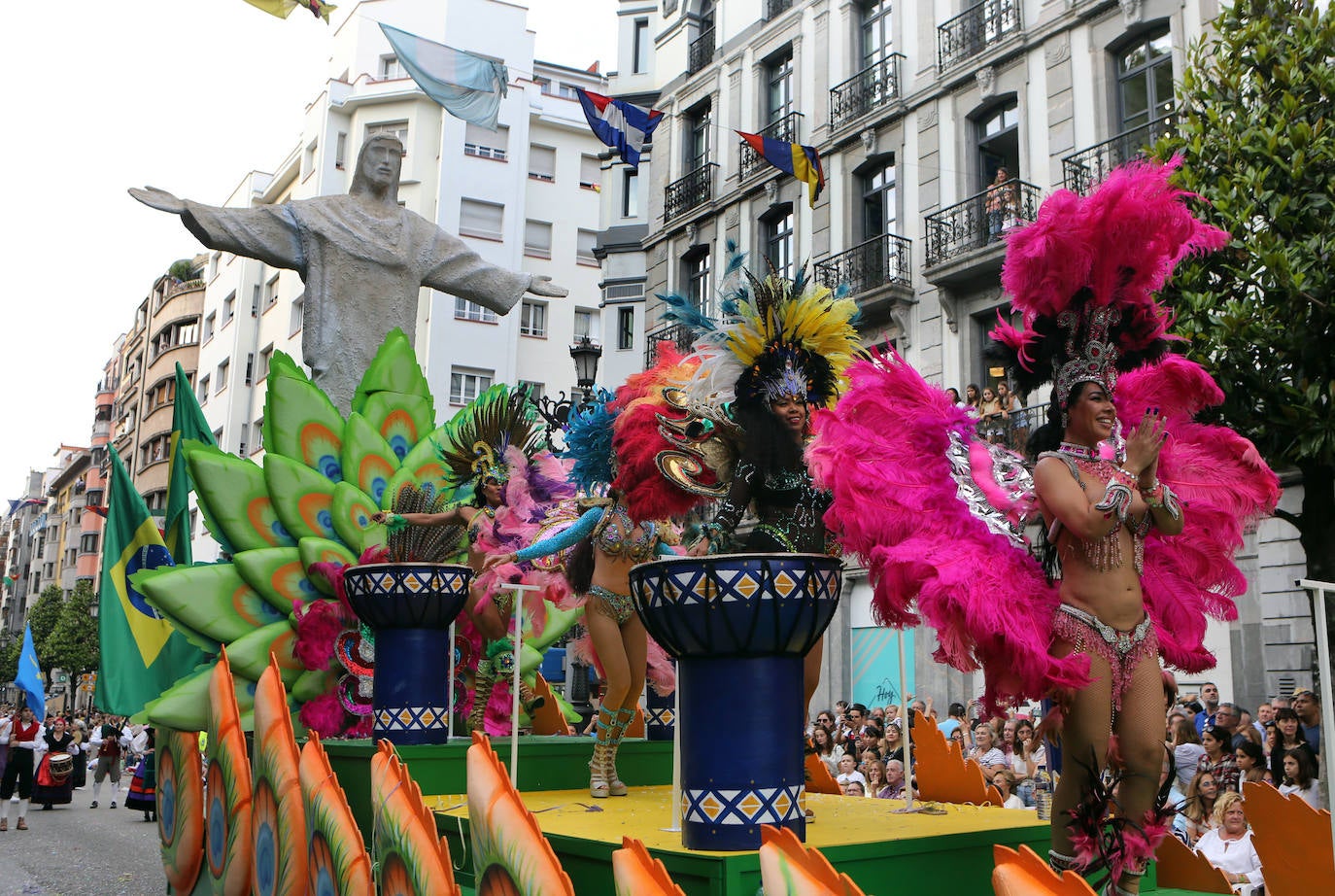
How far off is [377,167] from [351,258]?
0.80 m

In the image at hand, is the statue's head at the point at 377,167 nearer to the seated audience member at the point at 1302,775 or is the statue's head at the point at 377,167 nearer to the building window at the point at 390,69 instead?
the seated audience member at the point at 1302,775

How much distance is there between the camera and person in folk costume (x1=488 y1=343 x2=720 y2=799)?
494 cm

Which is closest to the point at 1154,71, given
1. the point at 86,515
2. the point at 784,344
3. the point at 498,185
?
the point at 784,344

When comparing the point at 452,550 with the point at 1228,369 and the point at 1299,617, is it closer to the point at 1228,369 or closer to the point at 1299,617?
the point at 1228,369

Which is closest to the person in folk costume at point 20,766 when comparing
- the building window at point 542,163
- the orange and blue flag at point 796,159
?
the orange and blue flag at point 796,159

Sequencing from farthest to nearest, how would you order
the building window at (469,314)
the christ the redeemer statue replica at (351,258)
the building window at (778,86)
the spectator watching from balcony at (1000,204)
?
the building window at (469,314)
the building window at (778,86)
the spectator watching from balcony at (1000,204)
the christ the redeemer statue replica at (351,258)

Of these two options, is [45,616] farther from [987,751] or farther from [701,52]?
[987,751]

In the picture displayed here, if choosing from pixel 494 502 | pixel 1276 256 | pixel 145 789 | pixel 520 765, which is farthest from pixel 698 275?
pixel 520 765

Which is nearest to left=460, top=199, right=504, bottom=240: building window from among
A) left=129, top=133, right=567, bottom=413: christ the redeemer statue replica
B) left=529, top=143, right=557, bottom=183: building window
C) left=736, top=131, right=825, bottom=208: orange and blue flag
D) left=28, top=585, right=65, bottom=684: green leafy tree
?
left=529, top=143, right=557, bottom=183: building window

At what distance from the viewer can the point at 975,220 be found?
17.2 meters

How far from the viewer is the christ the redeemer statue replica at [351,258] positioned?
26.9ft

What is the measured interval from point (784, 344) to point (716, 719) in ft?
5.59

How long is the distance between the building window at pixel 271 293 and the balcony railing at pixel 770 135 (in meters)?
22.1

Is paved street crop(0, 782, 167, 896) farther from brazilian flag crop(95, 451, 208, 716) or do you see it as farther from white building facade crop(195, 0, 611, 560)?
white building facade crop(195, 0, 611, 560)
